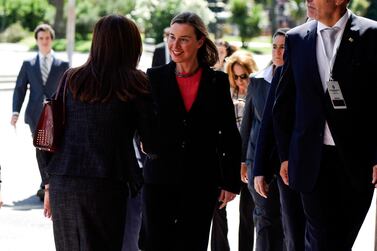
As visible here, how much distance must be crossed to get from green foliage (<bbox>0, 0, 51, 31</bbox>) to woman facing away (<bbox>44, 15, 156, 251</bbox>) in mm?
56087

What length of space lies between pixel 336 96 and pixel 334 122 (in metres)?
0.14

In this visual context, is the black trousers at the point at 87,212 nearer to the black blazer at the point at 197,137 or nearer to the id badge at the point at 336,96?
the black blazer at the point at 197,137

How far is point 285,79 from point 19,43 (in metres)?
51.5

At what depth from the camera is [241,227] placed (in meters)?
7.41

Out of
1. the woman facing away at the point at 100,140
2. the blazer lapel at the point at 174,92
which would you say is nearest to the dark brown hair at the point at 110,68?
the woman facing away at the point at 100,140

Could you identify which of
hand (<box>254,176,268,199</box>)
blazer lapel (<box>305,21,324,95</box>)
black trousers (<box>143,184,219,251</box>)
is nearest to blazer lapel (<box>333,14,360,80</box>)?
blazer lapel (<box>305,21,324,95</box>)

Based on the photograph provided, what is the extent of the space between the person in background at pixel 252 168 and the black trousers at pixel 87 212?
1.91m

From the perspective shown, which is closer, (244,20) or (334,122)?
(334,122)

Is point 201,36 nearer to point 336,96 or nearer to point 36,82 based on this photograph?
point 336,96

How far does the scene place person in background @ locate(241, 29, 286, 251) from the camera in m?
6.65

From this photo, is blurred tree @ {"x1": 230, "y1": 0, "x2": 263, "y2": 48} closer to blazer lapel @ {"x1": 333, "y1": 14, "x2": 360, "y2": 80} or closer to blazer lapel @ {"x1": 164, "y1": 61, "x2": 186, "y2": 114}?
blazer lapel @ {"x1": 164, "y1": 61, "x2": 186, "y2": 114}

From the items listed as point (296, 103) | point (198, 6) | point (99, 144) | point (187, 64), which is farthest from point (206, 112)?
point (198, 6)

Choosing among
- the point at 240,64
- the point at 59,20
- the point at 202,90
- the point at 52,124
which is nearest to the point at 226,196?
the point at 202,90

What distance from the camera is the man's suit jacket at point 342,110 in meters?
4.93
